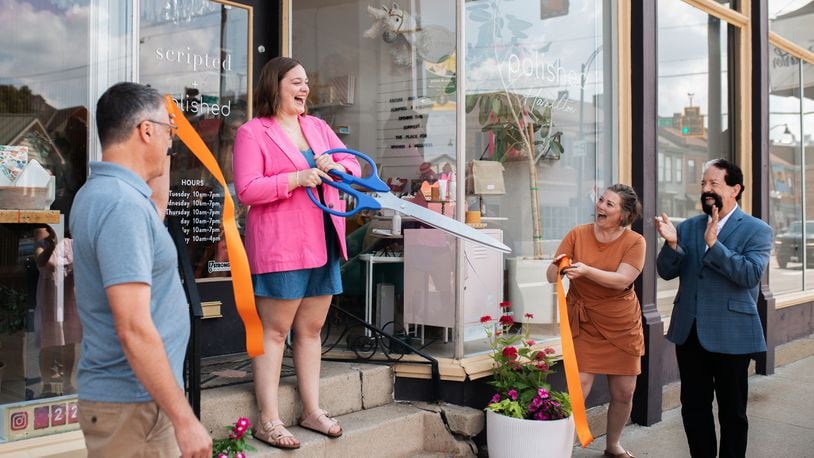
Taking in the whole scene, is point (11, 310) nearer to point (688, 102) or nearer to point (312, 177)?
point (312, 177)

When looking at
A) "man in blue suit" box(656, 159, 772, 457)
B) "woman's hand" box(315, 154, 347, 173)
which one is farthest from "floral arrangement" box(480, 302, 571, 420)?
"woman's hand" box(315, 154, 347, 173)

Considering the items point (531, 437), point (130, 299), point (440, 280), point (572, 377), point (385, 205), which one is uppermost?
point (385, 205)

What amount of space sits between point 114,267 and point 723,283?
3.24 metres

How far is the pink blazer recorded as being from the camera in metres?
3.47

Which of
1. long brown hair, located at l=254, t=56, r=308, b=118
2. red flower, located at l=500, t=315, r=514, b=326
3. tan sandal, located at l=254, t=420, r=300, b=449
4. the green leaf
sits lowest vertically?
tan sandal, located at l=254, t=420, r=300, b=449

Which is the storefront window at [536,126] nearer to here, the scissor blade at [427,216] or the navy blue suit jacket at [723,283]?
the navy blue suit jacket at [723,283]

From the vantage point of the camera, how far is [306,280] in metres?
3.58

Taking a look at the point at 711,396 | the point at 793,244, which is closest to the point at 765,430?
the point at 711,396

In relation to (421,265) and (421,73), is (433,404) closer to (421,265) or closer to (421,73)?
(421,265)

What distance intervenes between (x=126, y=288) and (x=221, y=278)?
289cm

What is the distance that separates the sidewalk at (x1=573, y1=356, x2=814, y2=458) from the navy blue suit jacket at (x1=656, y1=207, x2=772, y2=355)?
1.18 metres

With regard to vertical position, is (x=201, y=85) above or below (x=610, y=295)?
above

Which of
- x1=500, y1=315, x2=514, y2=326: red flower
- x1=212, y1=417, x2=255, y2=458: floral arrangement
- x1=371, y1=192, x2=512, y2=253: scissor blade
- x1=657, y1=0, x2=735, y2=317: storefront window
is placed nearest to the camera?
x1=371, y1=192, x2=512, y2=253: scissor blade

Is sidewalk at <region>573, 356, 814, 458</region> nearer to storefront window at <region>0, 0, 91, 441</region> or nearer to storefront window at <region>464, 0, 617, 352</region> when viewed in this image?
storefront window at <region>464, 0, 617, 352</region>
